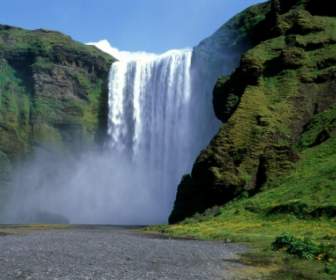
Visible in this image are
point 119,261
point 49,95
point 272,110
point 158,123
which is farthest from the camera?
point 49,95

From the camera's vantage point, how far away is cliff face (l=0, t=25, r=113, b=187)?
5399 inches

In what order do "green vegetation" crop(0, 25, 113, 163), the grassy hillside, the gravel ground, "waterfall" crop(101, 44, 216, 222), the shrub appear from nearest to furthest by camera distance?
the gravel ground, the shrub, the grassy hillside, "waterfall" crop(101, 44, 216, 222), "green vegetation" crop(0, 25, 113, 163)

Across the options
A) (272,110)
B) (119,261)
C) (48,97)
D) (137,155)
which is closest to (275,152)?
(272,110)

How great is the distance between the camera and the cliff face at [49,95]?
5399 inches

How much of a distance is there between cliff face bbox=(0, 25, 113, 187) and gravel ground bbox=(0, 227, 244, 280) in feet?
321

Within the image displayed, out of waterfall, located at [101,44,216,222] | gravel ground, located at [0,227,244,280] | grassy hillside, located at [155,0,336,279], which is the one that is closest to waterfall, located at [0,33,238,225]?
waterfall, located at [101,44,216,222]

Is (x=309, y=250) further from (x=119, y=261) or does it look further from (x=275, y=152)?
(x=275, y=152)

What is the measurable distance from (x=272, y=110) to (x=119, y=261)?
53.7 meters

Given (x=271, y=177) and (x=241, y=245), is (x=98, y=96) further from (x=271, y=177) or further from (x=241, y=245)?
(x=241, y=245)

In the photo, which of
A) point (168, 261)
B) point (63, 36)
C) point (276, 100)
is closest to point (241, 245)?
point (168, 261)

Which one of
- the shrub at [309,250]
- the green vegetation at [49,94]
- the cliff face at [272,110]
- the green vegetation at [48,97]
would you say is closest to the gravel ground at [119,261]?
the shrub at [309,250]

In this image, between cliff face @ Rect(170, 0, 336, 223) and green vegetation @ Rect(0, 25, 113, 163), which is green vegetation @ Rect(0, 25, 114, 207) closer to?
green vegetation @ Rect(0, 25, 113, 163)

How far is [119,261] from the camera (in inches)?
1143

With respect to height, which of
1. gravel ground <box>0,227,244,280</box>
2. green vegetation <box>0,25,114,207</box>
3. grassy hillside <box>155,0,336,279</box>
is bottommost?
gravel ground <box>0,227,244,280</box>
